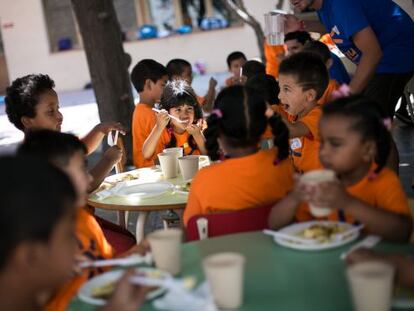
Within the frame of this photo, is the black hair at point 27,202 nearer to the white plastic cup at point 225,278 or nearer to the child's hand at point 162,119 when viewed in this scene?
the white plastic cup at point 225,278

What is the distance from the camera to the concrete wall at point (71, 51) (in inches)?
705

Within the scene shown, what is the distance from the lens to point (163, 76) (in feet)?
16.0

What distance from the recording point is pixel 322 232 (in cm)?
183

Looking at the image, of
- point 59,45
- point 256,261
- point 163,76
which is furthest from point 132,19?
point 256,261

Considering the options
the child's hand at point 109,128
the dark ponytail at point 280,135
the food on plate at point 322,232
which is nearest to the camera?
the food on plate at point 322,232

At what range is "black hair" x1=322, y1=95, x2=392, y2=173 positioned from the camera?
2.08 m

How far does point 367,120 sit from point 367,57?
58.1 inches

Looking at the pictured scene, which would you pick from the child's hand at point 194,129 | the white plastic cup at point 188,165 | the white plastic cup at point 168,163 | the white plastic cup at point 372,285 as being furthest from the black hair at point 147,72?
the white plastic cup at point 372,285

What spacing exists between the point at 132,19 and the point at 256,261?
57.0 feet

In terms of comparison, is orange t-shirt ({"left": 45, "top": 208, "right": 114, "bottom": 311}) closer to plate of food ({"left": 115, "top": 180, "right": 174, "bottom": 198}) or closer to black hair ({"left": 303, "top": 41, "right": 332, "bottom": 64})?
plate of food ({"left": 115, "top": 180, "right": 174, "bottom": 198})

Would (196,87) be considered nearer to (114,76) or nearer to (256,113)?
(114,76)

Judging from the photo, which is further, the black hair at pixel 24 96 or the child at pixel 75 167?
the black hair at pixel 24 96

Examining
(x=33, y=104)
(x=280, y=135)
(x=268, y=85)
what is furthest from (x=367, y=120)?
(x=268, y=85)

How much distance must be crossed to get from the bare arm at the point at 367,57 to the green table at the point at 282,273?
1.78 m
